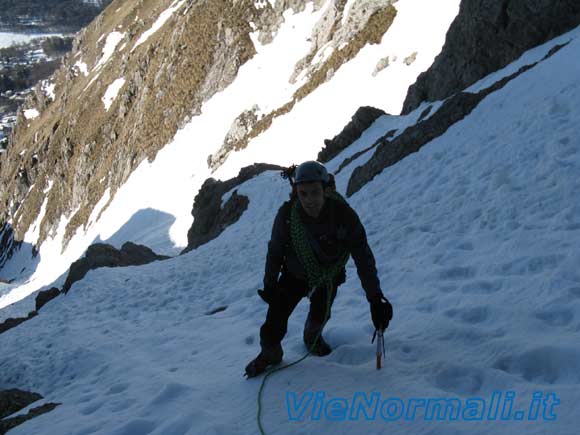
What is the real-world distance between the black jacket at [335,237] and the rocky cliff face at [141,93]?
33.0 metres

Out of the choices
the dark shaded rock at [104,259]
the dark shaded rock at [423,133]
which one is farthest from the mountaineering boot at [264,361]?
the dark shaded rock at [104,259]

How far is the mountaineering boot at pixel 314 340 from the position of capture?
5.59m

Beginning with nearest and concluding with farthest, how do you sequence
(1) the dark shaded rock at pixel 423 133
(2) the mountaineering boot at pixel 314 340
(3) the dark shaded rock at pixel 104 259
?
1. (2) the mountaineering boot at pixel 314 340
2. (1) the dark shaded rock at pixel 423 133
3. (3) the dark shaded rock at pixel 104 259

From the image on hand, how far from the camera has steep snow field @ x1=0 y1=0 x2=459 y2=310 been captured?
3131 cm

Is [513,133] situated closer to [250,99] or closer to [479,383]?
[479,383]

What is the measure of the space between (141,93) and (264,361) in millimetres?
61758

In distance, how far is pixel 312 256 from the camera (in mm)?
4930

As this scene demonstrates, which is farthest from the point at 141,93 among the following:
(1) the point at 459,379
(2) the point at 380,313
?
(1) the point at 459,379

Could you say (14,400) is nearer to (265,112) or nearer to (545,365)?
(545,365)

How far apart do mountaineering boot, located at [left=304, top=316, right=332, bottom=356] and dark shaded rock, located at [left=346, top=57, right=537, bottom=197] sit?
8925 millimetres

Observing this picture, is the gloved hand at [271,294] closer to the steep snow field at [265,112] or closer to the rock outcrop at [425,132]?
the rock outcrop at [425,132]

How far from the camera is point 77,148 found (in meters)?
75.6

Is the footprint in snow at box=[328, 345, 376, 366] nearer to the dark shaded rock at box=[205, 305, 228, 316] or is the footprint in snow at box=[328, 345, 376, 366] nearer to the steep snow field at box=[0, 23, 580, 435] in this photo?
the steep snow field at box=[0, 23, 580, 435]

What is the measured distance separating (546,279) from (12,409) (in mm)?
7752
